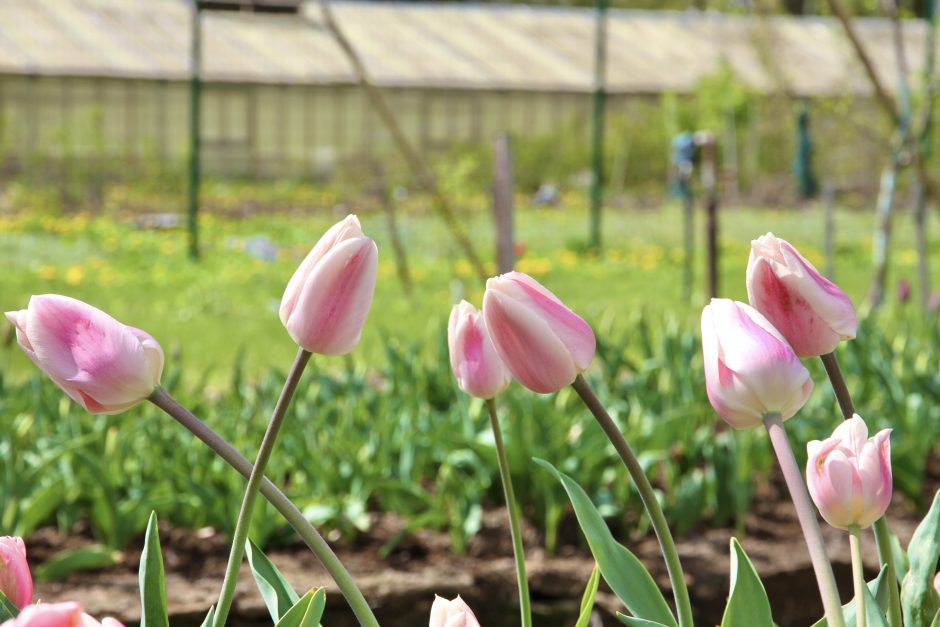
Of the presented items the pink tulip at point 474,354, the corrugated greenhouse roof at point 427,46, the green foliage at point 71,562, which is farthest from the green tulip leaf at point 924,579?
the corrugated greenhouse roof at point 427,46

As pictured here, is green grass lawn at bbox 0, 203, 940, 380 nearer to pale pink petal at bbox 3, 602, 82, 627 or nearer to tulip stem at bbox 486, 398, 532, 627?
tulip stem at bbox 486, 398, 532, 627

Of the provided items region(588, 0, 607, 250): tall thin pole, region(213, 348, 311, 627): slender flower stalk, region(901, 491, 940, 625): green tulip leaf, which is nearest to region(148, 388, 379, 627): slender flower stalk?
region(213, 348, 311, 627): slender flower stalk

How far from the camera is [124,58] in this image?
13078mm

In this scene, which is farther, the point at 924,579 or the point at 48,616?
the point at 924,579

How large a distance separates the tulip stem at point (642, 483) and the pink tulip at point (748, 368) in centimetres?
6

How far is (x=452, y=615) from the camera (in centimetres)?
69

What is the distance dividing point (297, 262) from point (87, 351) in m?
7.97

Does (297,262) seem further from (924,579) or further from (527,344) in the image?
(527,344)

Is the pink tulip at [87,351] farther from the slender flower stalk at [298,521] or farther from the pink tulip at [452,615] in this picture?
the pink tulip at [452,615]

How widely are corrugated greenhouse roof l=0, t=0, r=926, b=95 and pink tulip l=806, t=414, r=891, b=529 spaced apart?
11.5 metres

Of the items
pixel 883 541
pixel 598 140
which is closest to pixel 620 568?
pixel 883 541

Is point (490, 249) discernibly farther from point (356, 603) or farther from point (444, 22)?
point (356, 603)

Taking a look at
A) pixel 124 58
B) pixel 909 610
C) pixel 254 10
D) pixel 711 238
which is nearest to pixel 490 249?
pixel 254 10

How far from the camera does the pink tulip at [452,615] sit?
2.24 feet
